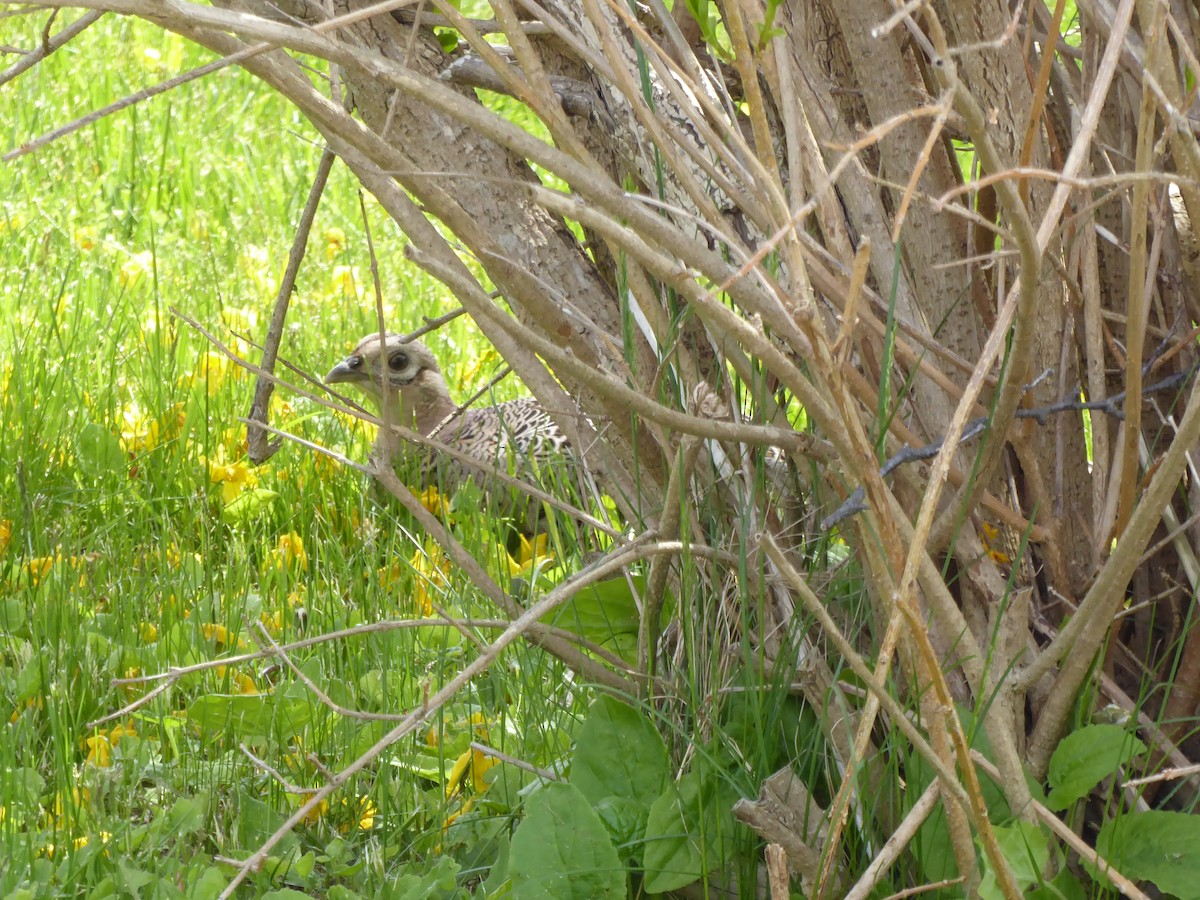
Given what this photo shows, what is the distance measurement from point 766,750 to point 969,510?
0.43m

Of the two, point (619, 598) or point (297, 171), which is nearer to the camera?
point (619, 598)

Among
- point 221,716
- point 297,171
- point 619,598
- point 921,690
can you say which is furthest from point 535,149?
point 297,171

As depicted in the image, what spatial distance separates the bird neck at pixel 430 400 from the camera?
527cm

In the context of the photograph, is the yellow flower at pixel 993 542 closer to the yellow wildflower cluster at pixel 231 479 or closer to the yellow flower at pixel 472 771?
the yellow flower at pixel 472 771

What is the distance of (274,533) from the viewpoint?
3695 mm

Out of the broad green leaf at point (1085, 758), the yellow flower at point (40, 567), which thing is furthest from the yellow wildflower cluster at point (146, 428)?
the broad green leaf at point (1085, 758)

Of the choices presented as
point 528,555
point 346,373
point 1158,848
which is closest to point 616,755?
point 1158,848

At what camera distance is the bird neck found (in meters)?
5.27

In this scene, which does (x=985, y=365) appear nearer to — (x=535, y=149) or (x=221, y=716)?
(x=535, y=149)

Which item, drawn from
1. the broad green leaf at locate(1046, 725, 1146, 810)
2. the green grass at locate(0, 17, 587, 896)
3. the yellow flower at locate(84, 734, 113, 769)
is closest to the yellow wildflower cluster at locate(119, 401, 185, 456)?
the green grass at locate(0, 17, 587, 896)

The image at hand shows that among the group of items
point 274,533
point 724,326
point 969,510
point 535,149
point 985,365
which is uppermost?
→ point 535,149

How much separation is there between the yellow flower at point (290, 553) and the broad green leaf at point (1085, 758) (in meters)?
1.95

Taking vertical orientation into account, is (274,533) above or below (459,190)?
below

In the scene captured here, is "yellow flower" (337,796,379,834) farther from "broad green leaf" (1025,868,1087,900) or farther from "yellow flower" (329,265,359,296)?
"yellow flower" (329,265,359,296)
